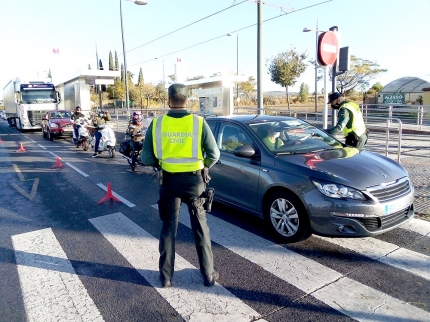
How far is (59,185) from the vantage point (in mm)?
7461

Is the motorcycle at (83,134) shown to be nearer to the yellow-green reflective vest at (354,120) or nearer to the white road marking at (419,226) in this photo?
the yellow-green reflective vest at (354,120)

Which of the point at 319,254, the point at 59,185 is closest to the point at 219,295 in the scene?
the point at 319,254

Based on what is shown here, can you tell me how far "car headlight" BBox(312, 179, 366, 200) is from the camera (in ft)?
12.0

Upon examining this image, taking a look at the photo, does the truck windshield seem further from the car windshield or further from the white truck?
the car windshield

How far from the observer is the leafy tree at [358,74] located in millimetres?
32562

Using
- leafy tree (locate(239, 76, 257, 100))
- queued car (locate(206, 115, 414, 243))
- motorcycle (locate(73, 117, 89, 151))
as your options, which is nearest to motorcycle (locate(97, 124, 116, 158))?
motorcycle (locate(73, 117, 89, 151))

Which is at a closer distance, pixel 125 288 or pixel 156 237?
pixel 125 288

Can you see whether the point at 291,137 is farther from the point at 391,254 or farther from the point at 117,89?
the point at 117,89

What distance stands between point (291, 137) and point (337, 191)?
1.44 meters

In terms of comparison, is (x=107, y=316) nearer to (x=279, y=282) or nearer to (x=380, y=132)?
(x=279, y=282)

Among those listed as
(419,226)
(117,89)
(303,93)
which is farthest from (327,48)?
(117,89)

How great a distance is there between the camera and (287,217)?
13.5 feet

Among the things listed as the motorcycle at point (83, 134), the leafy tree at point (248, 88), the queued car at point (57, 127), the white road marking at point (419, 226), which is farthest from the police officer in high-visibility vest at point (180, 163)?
the leafy tree at point (248, 88)

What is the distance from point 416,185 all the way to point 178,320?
5.69 m
